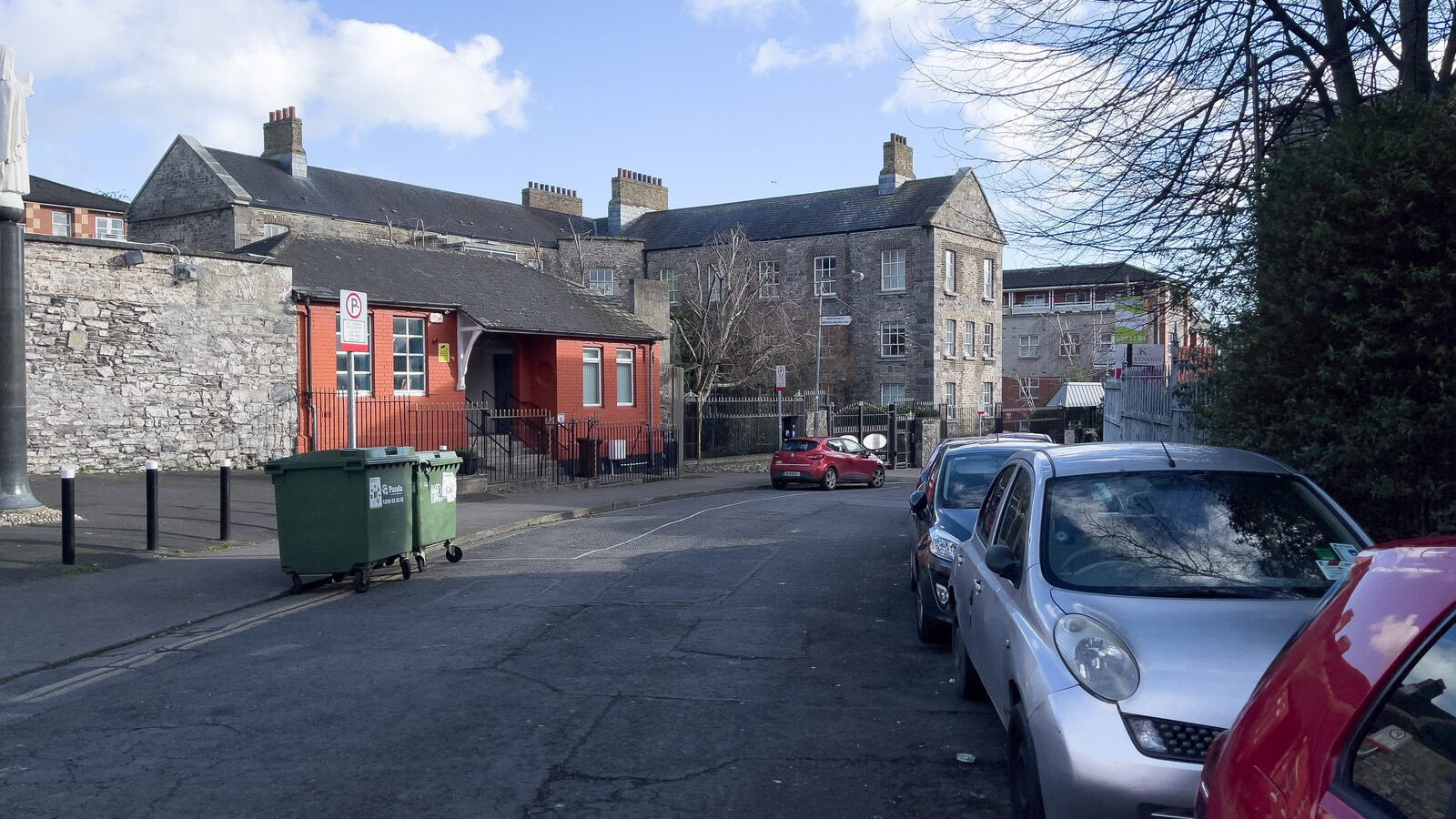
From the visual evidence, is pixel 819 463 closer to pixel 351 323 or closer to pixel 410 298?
pixel 410 298

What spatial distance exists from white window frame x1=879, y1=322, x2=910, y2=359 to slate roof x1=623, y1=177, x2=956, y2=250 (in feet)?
13.7

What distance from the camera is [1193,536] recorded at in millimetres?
5301

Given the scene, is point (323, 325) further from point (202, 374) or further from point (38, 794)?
point (38, 794)

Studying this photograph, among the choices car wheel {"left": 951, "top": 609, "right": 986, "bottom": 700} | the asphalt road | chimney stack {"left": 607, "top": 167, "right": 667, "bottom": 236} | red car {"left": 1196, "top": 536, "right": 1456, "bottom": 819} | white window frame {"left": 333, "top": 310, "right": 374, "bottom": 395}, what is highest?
chimney stack {"left": 607, "top": 167, "right": 667, "bottom": 236}

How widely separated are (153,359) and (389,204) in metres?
27.6

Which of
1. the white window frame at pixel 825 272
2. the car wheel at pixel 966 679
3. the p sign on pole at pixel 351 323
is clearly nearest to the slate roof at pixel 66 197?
the white window frame at pixel 825 272

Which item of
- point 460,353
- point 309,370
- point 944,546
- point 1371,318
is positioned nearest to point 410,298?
point 460,353

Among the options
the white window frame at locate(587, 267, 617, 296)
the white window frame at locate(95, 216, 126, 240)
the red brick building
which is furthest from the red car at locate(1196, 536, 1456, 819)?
the white window frame at locate(95, 216, 126, 240)

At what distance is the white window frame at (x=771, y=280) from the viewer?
4674 cm

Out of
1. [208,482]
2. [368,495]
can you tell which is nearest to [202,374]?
[208,482]

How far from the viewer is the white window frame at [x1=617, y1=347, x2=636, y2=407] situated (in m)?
31.9

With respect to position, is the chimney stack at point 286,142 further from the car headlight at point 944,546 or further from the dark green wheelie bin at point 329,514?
the car headlight at point 944,546

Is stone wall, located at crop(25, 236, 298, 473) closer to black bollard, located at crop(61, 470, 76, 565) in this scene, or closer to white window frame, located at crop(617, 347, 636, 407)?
black bollard, located at crop(61, 470, 76, 565)

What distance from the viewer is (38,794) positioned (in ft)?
17.3
